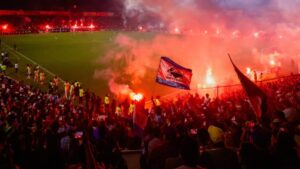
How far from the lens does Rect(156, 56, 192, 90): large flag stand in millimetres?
11070

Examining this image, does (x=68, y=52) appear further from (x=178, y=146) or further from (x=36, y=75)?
(x=178, y=146)

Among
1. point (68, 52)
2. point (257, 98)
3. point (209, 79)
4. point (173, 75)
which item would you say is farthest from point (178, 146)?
point (68, 52)

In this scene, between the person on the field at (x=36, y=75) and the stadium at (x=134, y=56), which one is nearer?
the stadium at (x=134, y=56)

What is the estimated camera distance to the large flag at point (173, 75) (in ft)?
36.3

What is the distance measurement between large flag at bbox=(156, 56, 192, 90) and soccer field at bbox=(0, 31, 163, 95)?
19.6 metres

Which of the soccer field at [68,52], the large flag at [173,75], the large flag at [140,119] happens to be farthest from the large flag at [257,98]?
the soccer field at [68,52]

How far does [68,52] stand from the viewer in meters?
33.5

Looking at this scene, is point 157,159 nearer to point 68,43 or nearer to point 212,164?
point 212,164

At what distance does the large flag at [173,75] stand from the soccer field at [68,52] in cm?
1961

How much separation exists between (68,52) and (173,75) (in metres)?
23.8

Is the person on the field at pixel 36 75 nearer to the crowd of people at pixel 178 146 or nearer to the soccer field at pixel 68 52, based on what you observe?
the soccer field at pixel 68 52

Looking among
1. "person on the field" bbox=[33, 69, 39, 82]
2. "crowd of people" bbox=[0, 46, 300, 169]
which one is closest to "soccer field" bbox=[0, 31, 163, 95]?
"person on the field" bbox=[33, 69, 39, 82]

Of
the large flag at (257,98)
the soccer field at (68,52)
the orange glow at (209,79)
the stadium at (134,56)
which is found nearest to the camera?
the large flag at (257,98)

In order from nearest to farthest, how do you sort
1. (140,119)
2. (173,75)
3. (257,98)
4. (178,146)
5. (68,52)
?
(178,146) < (257,98) < (140,119) < (173,75) < (68,52)
